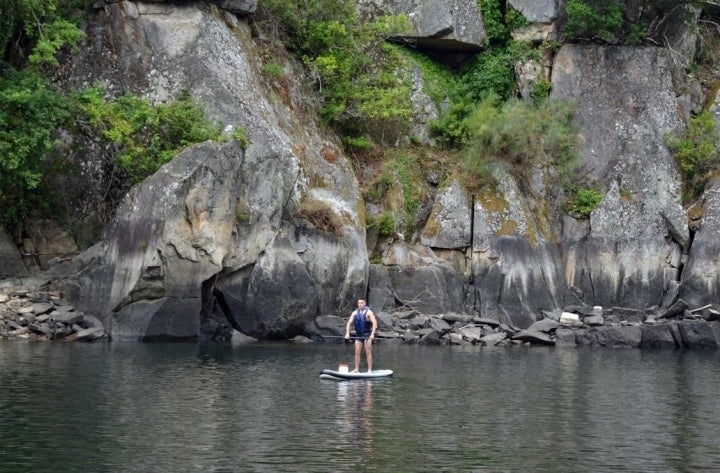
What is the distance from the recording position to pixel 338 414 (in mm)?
21984

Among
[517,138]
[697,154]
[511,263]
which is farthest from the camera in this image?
[697,154]

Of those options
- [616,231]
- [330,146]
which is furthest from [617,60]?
[330,146]

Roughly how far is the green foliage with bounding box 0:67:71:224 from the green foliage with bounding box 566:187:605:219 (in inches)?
828

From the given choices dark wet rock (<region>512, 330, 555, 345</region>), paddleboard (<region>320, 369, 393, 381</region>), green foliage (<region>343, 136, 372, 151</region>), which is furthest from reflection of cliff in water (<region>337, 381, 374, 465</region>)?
green foliage (<region>343, 136, 372, 151</region>)

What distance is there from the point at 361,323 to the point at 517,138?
18.8 meters

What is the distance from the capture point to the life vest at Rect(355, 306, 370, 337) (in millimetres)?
29125

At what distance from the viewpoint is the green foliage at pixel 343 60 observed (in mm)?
45125

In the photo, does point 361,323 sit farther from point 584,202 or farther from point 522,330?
point 584,202

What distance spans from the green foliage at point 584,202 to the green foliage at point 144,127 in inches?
623

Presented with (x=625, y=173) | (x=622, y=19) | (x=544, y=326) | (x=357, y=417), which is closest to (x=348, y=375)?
(x=357, y=417)

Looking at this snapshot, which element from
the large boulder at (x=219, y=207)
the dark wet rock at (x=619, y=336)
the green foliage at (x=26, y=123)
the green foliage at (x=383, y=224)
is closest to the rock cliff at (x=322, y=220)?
the large boulder at (x=219, y=207)

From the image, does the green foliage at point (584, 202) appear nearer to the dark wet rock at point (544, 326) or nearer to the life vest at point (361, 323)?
the dark wet rock at point (544, 326)

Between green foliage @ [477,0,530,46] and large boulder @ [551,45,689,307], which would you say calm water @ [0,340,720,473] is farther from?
green foliage @ [477,0,530,46]

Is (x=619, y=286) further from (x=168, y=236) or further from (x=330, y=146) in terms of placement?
(x=168, y=236)
